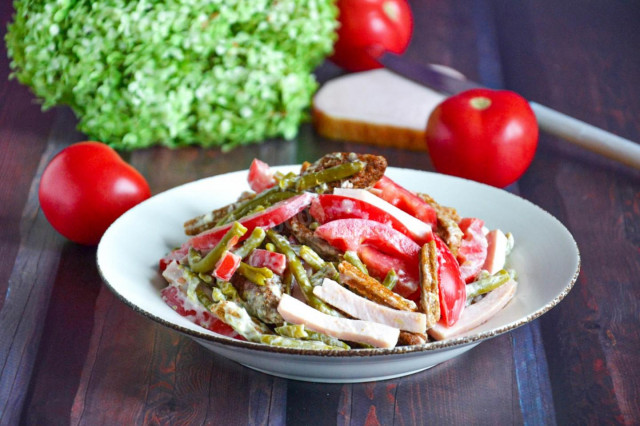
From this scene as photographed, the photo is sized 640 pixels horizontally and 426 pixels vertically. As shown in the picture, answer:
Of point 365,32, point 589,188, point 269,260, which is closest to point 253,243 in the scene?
point 269,260

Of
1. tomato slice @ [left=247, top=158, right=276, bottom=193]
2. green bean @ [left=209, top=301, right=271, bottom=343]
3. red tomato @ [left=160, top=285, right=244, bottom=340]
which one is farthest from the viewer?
tomato slice @ [left=247, top=158, right=276, bottom=193]

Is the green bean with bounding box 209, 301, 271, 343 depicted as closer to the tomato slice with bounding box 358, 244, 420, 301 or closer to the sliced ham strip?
the tomato slice with bounding box 358, 244, 420, 301

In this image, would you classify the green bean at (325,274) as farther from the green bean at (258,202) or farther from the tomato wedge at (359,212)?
the green bean at (258,202)

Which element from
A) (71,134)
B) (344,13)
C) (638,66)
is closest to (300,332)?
(71,134)

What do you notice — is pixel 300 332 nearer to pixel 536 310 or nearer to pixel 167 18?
Result: pixel 536 310

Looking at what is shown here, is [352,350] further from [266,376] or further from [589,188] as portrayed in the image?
[589,188]

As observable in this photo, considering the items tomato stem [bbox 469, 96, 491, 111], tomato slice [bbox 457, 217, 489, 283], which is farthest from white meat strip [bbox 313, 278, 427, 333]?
tomato stem [bbox 469, 96, 491, 111]
